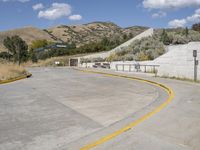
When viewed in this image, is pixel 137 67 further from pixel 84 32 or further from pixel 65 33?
pixel 84 32

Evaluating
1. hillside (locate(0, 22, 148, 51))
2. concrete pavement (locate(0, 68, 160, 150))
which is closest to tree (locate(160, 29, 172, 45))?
concrete pavement (locate(0, 68, 160, 150))

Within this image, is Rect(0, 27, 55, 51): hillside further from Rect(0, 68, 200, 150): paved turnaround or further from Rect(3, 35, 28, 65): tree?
Rect(0, 68, 200, 150): paved turnaround

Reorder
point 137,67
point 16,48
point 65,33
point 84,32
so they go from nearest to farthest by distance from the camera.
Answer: point 137,67
point 16,48
point 65,33
point 84,32

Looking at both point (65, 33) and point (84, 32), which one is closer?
point (65, 33)

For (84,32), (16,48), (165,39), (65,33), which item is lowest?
(16,48)

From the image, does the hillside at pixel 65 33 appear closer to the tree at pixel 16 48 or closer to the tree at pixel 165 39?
the tree at pixel 16 48

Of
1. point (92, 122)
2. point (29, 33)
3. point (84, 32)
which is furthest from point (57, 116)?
Result: point (29, 33)

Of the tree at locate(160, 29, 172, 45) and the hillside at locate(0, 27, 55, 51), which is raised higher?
the hillside at locate(0, 27, 55, 51)

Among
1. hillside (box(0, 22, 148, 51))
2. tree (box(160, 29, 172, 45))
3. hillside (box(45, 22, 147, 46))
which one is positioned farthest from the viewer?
hillside (box(0, 22, 148, 51))

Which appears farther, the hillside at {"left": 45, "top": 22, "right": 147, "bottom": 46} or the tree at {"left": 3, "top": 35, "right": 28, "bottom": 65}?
the hillside at {"left": 45, "top": 22, "right": 147, "bottom": 46}

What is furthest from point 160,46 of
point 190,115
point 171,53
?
point 190,115

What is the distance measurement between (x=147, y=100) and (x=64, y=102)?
357 centimetres

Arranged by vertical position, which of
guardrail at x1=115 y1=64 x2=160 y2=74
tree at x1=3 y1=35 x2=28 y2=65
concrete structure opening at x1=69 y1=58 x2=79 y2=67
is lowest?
guardrail at x1=115 y1=64 x2=160 y2=74

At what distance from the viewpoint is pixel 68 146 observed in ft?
20.0
